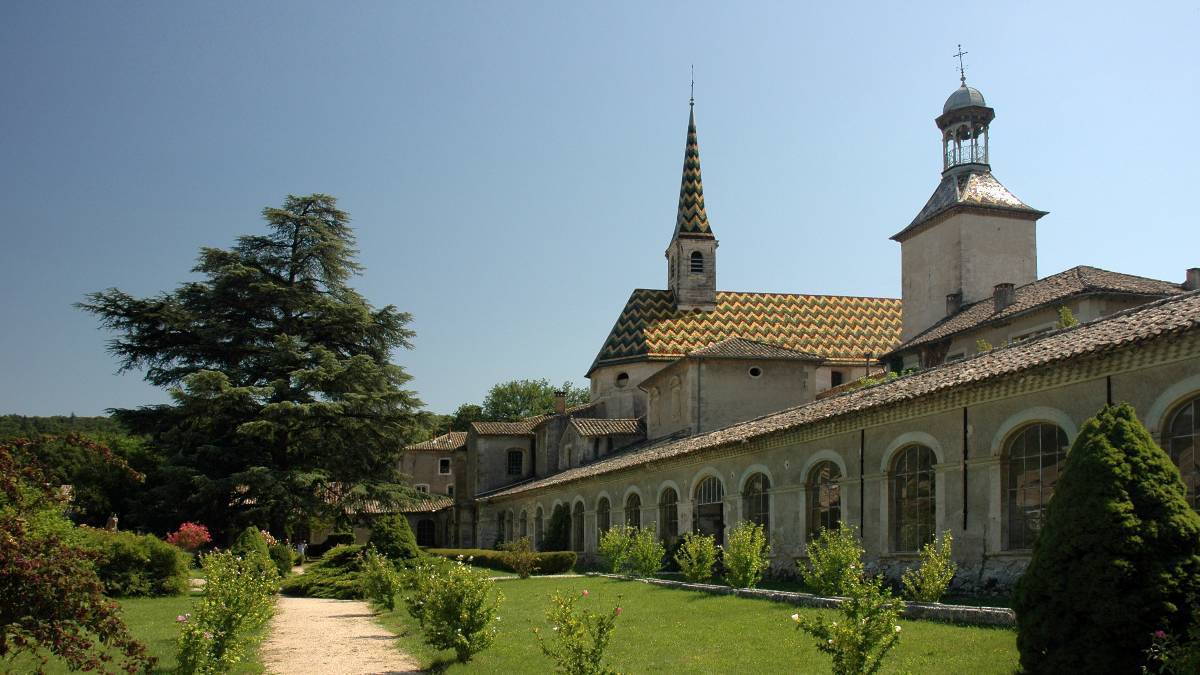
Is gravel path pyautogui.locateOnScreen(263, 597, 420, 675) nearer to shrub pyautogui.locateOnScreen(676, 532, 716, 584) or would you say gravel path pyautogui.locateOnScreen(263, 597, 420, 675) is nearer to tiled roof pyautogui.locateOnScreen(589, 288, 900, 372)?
shrub pyautogui.locateOnScreen(676, 532, 716, 584)

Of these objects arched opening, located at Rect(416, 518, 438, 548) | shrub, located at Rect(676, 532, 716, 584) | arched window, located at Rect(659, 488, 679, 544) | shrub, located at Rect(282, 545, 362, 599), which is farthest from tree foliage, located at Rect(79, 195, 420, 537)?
arched opening, located at Rect(416, 518, 438, 548)

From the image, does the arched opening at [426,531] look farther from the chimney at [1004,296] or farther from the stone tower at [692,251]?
the chimney at [1004,296]

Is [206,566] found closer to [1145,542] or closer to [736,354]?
[1145,542]

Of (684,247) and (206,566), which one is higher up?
(684,247)

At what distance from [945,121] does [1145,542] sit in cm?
3498

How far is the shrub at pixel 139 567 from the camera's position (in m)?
23.2

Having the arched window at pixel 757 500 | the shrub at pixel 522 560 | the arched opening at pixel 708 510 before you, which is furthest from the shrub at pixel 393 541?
the arched window at pixel 757 500

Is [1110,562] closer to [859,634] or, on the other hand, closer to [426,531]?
[859,634]

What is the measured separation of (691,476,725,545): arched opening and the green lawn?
8.47 meters

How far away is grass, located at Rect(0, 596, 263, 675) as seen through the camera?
1155 cm

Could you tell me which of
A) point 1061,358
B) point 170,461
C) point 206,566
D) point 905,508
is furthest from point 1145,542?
point 170,461

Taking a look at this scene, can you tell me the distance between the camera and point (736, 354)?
3812 centimetres

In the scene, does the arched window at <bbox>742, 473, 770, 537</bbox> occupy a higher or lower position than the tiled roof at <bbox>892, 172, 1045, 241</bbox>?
lower

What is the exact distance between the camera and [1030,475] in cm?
1555
